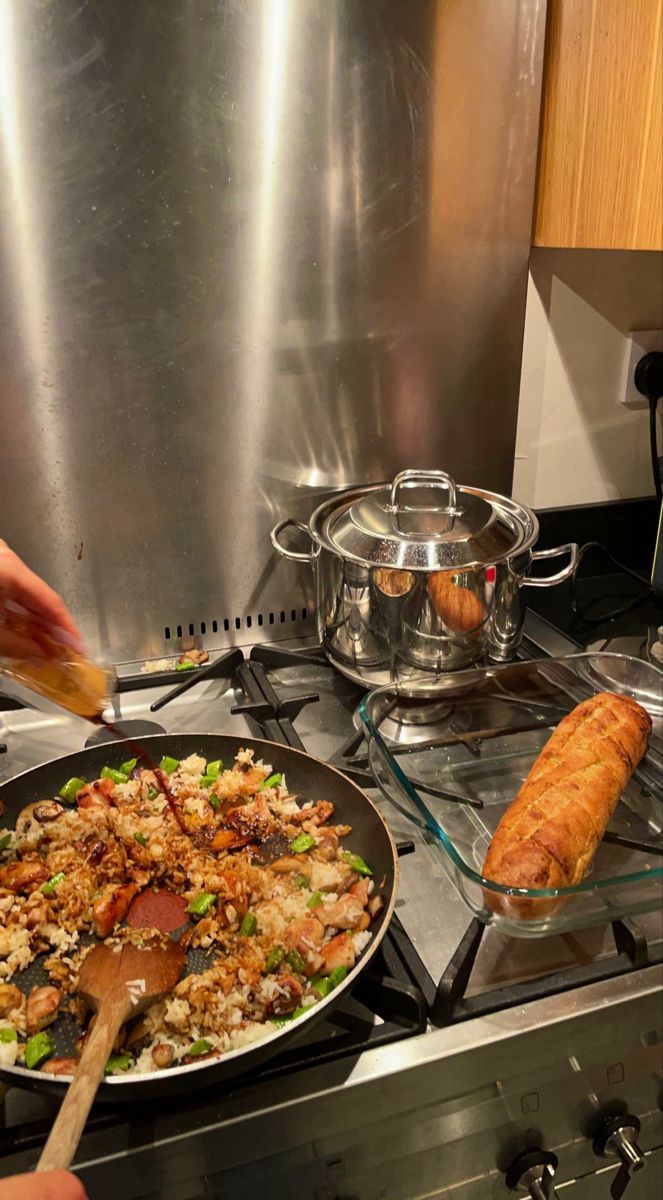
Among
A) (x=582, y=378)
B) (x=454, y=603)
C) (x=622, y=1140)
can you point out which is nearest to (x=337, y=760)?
(x=454, y=603)

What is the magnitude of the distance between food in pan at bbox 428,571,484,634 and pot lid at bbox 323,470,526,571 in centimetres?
2

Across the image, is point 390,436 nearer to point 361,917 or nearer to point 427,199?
point 427,199

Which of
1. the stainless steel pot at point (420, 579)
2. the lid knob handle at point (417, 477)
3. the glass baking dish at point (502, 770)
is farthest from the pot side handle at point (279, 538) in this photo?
the glass baking dish at point (502, 770)

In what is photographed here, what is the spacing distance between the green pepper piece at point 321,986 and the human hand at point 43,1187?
0.79ft

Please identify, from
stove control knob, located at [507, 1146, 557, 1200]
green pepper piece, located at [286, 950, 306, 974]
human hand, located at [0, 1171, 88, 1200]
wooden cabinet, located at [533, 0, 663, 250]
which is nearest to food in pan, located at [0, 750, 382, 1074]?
green pepper piece, located at [286, 950, 306, 974]

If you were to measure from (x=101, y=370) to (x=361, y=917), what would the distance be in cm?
71

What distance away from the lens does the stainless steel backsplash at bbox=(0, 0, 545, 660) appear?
3.22ft

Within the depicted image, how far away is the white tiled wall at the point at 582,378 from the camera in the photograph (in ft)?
3.99

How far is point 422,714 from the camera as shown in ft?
3.23

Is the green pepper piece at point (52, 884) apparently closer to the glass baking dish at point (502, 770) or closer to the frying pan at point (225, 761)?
the frying pan at point (225, 761)

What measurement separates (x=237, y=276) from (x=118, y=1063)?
86 cm

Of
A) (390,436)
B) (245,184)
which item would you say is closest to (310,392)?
(390,436)

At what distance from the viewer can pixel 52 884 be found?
2.68 ft

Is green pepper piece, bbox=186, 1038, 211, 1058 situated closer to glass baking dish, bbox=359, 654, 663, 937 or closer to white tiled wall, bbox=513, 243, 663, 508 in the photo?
glass baking dish, bbox=359, 654, 663, 937
